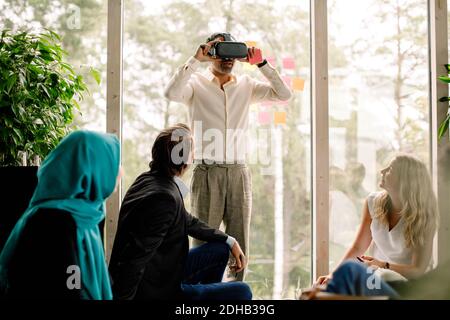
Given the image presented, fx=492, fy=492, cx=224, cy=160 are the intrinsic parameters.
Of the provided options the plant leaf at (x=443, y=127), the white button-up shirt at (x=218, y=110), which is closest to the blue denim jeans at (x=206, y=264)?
the white button-up shirt at (x=218, y=110)

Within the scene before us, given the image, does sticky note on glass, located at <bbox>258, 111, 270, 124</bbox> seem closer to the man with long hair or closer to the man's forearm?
the man's forearm

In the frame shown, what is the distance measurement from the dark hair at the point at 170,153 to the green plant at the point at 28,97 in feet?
2.34

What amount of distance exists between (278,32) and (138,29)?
815 mm

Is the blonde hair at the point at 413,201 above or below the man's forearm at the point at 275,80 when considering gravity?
below

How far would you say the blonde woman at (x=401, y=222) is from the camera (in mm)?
2021

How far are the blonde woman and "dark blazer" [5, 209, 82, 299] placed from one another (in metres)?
1.15

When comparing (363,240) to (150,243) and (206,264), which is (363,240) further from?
(150,243)

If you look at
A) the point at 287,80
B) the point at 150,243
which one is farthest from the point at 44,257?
the point at 287,80

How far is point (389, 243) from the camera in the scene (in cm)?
210

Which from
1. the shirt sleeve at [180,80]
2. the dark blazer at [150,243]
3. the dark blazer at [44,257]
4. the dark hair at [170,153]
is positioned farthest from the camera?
the shirt sleeve at [180,80]

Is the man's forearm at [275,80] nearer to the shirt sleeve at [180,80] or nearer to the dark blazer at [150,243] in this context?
the shirt sleeve at [180,80]

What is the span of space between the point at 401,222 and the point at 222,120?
1027mm

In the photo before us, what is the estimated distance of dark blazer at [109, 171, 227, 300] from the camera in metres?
1.71
